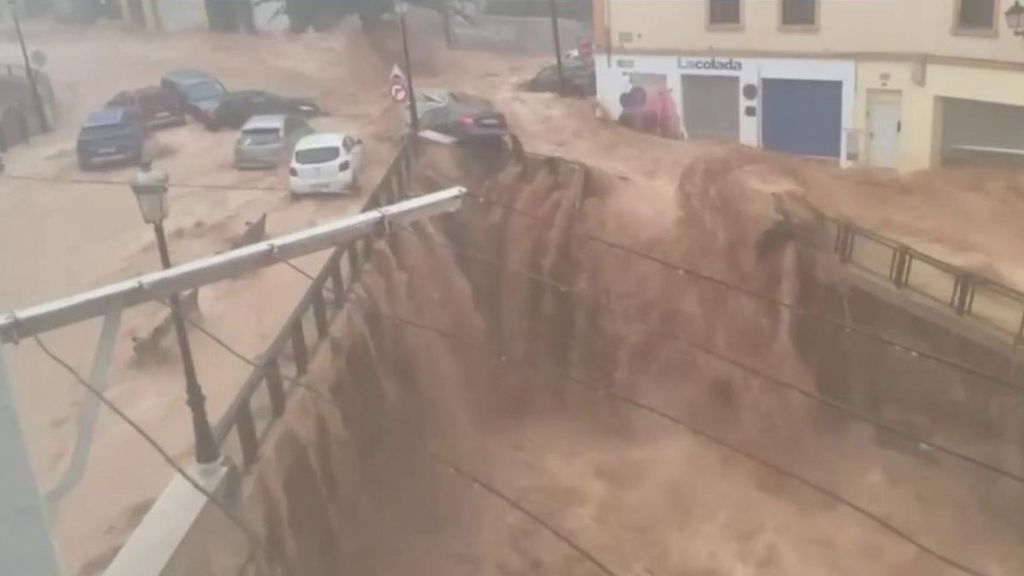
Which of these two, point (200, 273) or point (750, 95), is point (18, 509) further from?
point (750, 95)

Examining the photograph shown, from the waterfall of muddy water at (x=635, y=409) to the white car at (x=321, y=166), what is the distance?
176 millimetres

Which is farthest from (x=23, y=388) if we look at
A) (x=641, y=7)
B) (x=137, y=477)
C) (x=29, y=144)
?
(x=641, y=7)

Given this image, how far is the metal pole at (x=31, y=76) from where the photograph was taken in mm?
1448

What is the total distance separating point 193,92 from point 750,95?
0.96 metres

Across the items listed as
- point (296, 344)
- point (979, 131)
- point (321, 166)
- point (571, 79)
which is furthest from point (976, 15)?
point (296, 344)

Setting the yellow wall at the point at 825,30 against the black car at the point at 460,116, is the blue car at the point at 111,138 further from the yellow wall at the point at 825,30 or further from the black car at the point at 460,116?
the yellow wall at the point at 825,30

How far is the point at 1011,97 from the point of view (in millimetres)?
1779

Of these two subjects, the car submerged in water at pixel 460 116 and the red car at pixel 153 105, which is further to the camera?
the car submerged in water at pixel 460 116

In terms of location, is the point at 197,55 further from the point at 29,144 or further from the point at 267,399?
the point at 267,399

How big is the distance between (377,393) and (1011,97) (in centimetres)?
121

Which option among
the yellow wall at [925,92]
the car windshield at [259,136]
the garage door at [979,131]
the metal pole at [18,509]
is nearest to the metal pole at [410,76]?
the car windshield at [259,136]

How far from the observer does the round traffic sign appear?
6.01ft

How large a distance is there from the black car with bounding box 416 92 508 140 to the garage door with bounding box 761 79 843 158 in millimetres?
480

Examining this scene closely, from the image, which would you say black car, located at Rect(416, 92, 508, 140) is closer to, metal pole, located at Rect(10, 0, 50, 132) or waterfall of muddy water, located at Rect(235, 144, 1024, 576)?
waterfall of muddy water, located at Rect(235, 144, 1024, 576)
